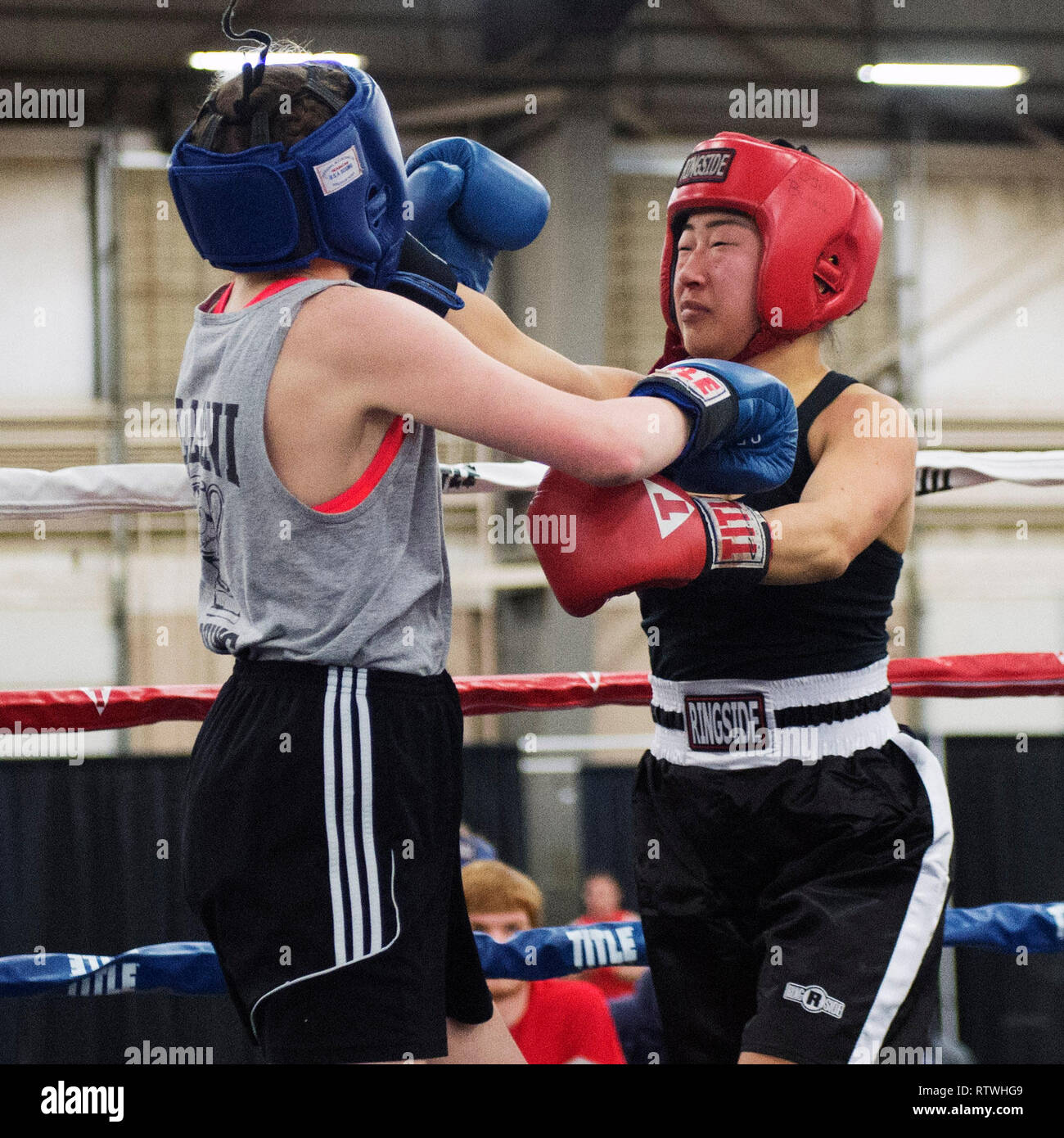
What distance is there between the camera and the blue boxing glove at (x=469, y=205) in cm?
156

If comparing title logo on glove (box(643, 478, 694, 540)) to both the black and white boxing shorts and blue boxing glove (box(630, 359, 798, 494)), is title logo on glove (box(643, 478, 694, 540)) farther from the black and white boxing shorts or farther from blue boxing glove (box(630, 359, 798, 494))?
the black and white boxing shorts

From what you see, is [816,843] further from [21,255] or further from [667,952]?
[21,255]

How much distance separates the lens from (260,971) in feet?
3.99

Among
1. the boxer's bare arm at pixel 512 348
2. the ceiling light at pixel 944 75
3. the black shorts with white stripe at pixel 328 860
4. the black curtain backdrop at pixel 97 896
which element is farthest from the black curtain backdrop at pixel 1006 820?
the ceiling light at pixel 944 75

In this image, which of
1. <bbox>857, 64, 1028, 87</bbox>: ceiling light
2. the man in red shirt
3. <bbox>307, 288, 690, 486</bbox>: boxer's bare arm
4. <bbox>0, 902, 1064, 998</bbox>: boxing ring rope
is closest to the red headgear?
<bbox>307, 288, 690, 486</bbox>: boxer's bare arm

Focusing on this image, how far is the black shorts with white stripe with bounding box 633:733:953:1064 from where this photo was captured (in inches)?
54.5

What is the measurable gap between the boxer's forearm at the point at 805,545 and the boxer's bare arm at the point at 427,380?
254 mm

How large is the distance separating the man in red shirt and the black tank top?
1119 mm

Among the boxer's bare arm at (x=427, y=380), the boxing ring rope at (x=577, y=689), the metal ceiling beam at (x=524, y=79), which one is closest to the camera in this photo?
the boxer's bare arm at (x=427, y=380)

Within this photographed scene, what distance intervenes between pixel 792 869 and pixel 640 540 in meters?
0.42

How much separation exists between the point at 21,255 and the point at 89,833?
519 centimetres

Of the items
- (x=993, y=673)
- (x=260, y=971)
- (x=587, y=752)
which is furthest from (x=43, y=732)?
(x=587, y=752)

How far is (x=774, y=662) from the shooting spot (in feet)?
5.00

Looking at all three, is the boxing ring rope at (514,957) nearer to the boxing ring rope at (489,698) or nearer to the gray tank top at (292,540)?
the boxing ring rope at (489,698)
